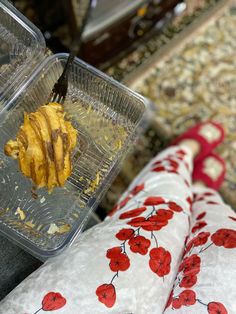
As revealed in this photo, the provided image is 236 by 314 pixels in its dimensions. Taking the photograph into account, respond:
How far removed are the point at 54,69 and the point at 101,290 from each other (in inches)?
17.7

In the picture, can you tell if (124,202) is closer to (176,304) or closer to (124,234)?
(124,234)

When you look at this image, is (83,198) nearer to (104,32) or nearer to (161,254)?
(161,254)

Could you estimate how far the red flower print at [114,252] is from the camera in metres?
0.80

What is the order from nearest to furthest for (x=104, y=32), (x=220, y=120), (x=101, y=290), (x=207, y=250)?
(x=101, y=290) < (x=207, y=250) < (x=104, y=32) < (x=220, y=120)

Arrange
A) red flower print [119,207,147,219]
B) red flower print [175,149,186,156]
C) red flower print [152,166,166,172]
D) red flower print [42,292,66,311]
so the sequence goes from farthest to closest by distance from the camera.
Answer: red flower print [175,149,186,156] < red flower print [152,166,166,172] < red flower print [119,207,147,219] < red flower print [42,292,66,311]

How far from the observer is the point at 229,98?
5.35 feet

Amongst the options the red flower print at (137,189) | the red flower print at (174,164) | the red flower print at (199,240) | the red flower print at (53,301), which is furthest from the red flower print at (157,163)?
the red flower print at (53,301)

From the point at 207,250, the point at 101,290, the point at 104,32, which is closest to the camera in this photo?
the point at 101,290

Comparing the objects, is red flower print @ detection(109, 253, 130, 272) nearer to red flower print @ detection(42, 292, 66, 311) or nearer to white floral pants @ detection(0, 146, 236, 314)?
white floral pants @ detection(0, 146, 236, 314)

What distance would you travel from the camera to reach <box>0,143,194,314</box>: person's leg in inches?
29.0

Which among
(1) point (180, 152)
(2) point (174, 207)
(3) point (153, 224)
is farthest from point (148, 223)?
(1) point (180, 152)

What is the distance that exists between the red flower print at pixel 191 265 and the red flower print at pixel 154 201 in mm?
161

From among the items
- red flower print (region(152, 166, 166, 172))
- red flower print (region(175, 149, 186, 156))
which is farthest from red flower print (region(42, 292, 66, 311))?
red flower print (region(175, 149, 186, 156))

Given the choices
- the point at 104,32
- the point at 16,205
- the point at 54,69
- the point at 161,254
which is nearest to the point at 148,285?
the point at 161,254
